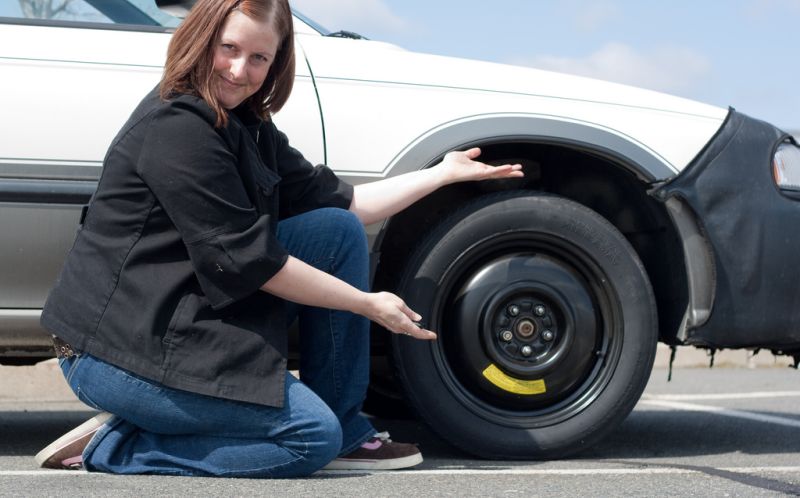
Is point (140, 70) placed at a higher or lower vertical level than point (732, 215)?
higher

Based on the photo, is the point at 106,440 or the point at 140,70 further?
the point at 140,70

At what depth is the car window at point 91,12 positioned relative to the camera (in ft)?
10.1

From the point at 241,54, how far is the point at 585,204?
1.29 meters

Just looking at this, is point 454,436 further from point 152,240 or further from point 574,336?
point 152,240

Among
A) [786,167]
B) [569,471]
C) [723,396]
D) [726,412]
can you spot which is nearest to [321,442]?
[569,471]

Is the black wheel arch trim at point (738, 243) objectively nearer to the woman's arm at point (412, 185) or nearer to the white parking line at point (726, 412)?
the woman's arm at point (412, 185)

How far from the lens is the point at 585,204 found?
136 inches

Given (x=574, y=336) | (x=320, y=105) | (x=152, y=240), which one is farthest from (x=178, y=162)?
(x=574, y=336)

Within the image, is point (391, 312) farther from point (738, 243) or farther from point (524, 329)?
point (738, 243)

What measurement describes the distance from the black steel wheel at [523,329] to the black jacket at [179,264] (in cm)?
61

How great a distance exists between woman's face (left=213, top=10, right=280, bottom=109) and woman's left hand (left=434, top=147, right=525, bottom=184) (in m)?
0.60

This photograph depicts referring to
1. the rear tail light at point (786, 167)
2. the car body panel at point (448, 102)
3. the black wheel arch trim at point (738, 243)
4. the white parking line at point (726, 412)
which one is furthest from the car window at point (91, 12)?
the white parking line at point (726, 412)

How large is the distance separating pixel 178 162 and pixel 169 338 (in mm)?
414

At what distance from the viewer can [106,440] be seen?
272 centimetres
